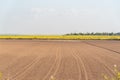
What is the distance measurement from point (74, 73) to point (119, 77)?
9.14 m

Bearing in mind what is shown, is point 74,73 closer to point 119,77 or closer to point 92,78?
point 92,78

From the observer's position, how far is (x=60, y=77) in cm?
1243

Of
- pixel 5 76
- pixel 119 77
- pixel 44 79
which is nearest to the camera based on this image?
pixel 119 77

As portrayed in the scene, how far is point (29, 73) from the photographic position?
1387cm

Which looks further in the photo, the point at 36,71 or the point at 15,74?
the point at 36,71

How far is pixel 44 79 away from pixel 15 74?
207 centimetres

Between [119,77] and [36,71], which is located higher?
[119,77]

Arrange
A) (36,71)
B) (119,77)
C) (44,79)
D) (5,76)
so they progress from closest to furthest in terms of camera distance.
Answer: (119,77) → (44,79) → (5,76) → (36,71)

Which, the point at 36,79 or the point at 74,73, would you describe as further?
the point at 74,73

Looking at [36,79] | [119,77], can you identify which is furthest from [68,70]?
[119,77]

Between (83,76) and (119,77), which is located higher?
(119,77)

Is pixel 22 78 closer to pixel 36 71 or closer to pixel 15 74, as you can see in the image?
pixel 15 74

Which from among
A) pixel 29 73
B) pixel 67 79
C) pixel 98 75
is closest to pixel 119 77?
pixel 67 79

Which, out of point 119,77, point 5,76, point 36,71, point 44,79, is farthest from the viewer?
point 36,71
